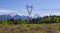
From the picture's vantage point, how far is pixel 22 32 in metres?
15.4
